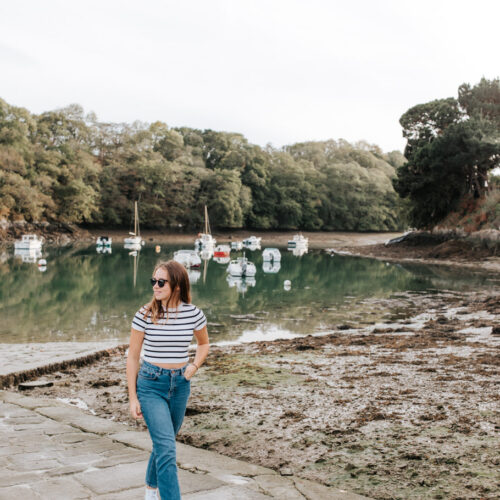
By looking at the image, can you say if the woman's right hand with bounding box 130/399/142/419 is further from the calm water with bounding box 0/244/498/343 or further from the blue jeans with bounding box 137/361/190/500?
the calm water with bounding box 0/244/498/343

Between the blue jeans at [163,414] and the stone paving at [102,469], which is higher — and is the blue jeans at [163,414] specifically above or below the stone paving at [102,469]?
above

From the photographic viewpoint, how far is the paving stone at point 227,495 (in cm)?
421

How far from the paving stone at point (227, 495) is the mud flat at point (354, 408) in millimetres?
1018

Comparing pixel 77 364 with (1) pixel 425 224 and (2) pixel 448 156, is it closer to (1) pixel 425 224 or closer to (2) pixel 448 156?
(2) pixel 448 156

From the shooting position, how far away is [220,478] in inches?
189

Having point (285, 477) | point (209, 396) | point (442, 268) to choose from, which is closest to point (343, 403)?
point (209, 396)

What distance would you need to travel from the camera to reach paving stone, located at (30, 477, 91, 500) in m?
4.12

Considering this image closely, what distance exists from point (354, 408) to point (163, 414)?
402cm

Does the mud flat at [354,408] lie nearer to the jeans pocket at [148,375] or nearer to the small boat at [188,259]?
the jeans pocket at [148,375]

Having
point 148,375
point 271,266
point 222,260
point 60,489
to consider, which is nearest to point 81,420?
point 60,489

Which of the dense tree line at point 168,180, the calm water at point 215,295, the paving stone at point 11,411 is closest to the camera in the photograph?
the paving stone at point 11,411

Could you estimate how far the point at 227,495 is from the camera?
426cm

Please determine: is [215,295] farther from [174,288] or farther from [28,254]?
[28,254]

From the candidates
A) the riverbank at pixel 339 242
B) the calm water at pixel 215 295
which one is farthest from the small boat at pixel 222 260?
the riverbank at pixel 339 242
